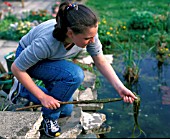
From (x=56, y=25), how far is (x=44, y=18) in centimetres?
429

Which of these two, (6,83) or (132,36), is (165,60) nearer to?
(132,36)

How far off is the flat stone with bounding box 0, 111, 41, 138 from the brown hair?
28.1 inches

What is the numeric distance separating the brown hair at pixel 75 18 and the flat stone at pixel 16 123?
713 millimetres

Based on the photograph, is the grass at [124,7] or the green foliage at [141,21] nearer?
the green foliage at [141,21]

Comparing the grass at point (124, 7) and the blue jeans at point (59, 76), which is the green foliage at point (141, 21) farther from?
the blue jeans at point (59, 76)

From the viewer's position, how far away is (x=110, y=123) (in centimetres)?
335

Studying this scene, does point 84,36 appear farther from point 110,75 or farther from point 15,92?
point 15,92

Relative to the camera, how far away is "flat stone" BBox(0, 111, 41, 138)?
2.50 meters

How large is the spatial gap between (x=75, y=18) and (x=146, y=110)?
60.7 inches

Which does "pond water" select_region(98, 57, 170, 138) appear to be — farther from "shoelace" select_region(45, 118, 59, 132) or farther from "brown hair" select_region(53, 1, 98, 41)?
"brown hair" select_region(53, 1, 98, 41)

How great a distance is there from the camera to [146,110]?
11.6 feet

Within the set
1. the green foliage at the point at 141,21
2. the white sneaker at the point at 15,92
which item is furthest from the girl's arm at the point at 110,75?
the green foliage at the point at 141,21

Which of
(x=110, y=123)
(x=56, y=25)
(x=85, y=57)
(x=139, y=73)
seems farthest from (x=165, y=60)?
(x=56, y=25)

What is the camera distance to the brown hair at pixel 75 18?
2389mm
